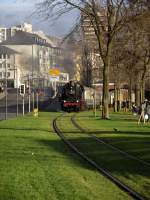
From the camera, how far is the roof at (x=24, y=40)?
17612 cm

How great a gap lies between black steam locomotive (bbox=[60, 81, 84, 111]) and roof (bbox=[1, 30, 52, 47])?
96.1 m

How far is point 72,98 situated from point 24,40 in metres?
108

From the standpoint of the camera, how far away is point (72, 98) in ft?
248

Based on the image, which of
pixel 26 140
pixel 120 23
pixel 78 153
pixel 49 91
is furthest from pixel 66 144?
pixel 49 91

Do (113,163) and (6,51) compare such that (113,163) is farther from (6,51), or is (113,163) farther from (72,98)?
(6,51)

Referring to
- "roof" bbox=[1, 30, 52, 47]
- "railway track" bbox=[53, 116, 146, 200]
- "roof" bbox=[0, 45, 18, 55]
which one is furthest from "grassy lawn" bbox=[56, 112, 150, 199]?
"roof" bbox=[1, 30, 52, 47]

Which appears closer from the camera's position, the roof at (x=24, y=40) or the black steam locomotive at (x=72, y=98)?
the black steam locomotive at (x=72, y=98)

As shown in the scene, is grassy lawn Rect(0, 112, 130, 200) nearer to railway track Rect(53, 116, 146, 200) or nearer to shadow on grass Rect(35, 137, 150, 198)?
railway track Rect(53, 116, 146, 200)

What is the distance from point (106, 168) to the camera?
16953 mm

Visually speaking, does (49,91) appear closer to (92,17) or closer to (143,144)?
(92,17)

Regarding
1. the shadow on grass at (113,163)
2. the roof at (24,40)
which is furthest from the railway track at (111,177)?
the roof at (24,40)

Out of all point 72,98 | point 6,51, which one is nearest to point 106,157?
point 72,98

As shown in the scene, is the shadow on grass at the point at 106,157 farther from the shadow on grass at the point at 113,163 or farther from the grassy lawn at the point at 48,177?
the grassy lawn at the point at 48,177

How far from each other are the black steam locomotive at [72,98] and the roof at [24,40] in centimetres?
9610
